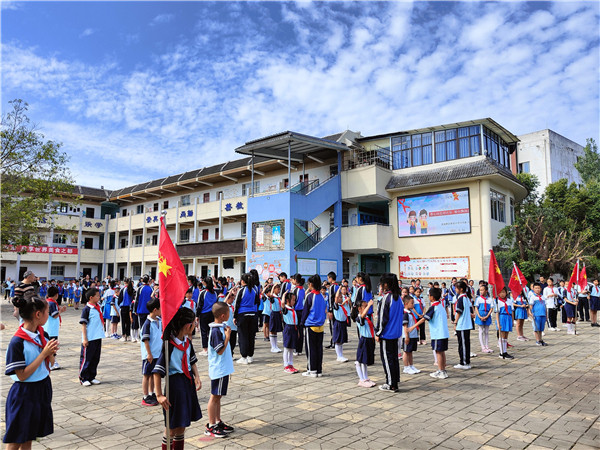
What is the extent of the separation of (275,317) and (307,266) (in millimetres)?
13089

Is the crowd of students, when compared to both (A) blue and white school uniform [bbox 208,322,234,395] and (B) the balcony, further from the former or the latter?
(B) the balcony

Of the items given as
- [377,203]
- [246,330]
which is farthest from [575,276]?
[246,330]

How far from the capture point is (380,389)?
6.79 m

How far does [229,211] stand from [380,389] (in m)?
26.9

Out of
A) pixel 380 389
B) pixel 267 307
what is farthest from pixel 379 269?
pixel 380 389

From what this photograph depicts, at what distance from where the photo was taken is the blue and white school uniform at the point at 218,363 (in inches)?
192

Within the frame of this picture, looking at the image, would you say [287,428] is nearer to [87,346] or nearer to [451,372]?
[87,346]

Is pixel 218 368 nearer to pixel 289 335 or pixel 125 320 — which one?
pixel 289 335

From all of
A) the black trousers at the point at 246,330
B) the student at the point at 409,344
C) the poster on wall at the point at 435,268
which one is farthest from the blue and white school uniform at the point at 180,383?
the poster on wall at the point at 435,268

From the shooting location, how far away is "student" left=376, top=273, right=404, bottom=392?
6.72m

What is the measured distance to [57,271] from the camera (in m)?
39.4

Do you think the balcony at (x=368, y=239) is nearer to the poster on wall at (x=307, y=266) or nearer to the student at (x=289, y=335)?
the poster on wall at (x=307, y=266)

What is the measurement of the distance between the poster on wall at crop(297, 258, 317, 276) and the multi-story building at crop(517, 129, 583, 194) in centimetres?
2213

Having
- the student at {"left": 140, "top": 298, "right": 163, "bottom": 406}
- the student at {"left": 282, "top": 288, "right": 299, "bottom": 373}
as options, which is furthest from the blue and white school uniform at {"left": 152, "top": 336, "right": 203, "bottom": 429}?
the student at {"left": 282, "top": 288, "right": 299, "bottom": 373}
